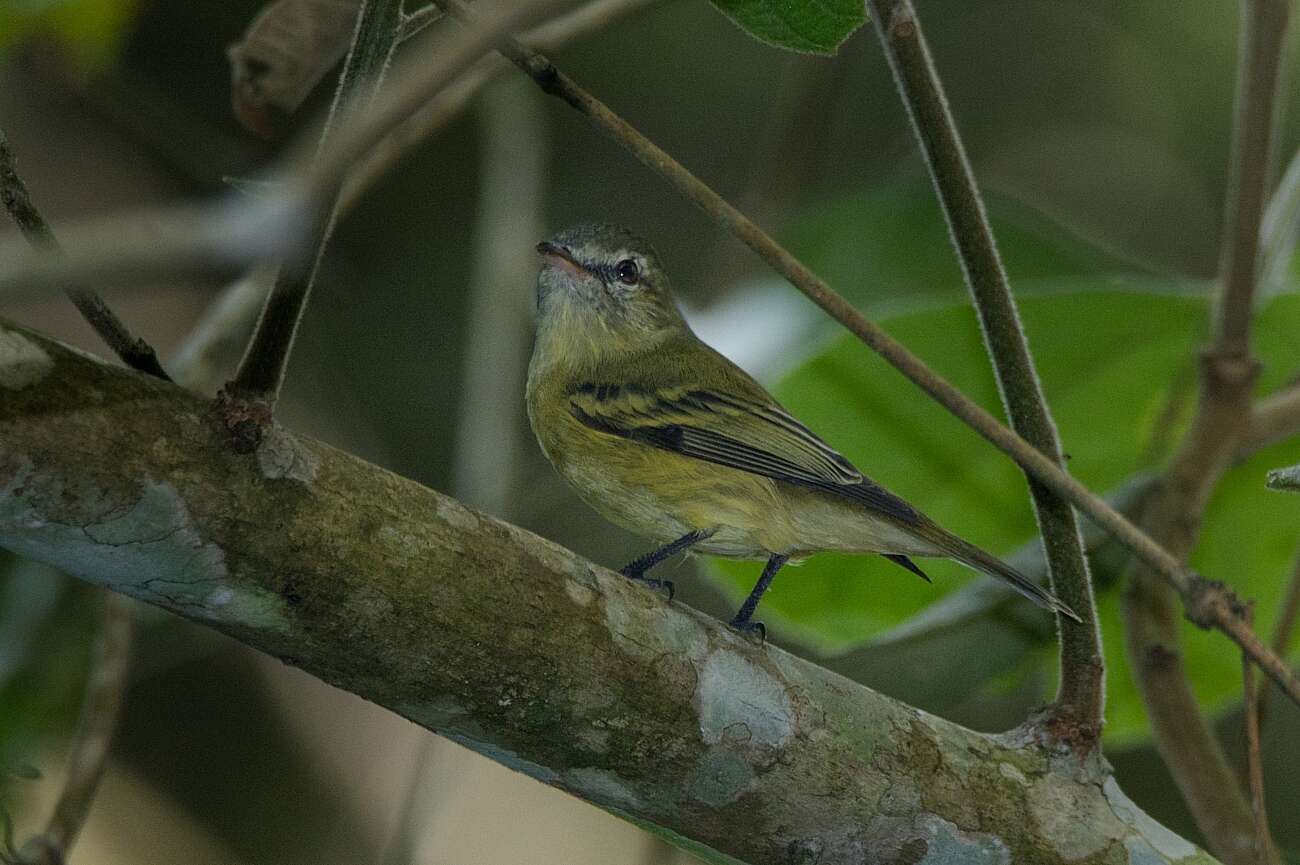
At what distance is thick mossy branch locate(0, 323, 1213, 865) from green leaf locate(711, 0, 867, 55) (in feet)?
2.42

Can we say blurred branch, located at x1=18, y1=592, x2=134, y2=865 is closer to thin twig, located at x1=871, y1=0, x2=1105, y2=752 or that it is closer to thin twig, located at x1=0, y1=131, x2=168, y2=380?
thin twig, located at x1=0, y1=131, x2=168, y2=380

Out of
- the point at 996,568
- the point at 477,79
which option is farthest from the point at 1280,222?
the point at 477,79

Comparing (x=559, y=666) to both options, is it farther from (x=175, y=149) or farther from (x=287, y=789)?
(x=175, y=149)

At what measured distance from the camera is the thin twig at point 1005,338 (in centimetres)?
177

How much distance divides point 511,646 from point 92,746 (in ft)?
4.15

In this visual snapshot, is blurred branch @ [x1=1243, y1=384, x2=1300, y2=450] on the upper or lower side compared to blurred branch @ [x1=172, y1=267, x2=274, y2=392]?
upper

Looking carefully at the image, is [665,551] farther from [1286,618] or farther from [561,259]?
[1286,618]

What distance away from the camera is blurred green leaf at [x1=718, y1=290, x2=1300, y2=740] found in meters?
2.97

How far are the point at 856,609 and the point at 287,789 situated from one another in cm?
192

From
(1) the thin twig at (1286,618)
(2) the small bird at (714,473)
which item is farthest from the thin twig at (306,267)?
(1) the thin twig at (1286,618)

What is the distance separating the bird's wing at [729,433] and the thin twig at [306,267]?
1.14 m

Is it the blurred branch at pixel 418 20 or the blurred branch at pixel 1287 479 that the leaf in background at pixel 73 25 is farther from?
the blurred branch at pixel 1287 479

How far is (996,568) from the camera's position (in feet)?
7.12

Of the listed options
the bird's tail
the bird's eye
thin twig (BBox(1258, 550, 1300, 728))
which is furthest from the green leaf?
thin twig (BBox(1258, 550, 1300, 728))
